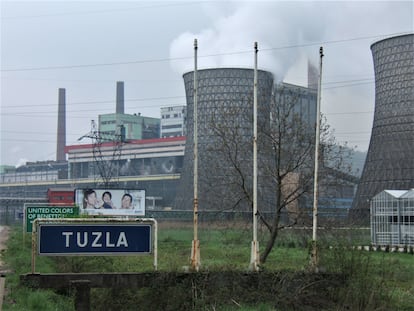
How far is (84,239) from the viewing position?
260 inches

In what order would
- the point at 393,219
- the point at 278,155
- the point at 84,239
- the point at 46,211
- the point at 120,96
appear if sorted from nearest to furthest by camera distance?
the point at 84,239 < the point at 46,211 < the point at 278,155 < the point at 393,219 < the point at 120,96

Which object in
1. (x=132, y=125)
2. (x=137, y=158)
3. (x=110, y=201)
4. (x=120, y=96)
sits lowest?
(x=110, y=201)

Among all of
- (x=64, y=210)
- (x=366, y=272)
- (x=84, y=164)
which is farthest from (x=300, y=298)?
(x=84, y=164)

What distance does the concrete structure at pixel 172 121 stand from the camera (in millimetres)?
139500

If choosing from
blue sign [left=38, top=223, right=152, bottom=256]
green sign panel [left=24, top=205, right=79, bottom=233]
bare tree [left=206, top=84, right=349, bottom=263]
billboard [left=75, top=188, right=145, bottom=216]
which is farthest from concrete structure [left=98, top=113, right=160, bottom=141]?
blue sign [left=38, top=223, right=152, bottom=256]

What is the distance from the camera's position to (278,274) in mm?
8258

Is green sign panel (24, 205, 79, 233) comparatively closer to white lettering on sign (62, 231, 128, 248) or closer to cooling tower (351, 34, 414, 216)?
white lettering on sign (62, 231, 128, 248)

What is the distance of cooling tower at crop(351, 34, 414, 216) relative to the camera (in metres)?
46.9

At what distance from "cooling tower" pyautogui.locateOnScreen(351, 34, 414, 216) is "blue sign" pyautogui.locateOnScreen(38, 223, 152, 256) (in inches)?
1625

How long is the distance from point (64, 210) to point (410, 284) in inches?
364

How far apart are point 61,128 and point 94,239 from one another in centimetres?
14756

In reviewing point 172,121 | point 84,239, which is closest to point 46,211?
point 84,239

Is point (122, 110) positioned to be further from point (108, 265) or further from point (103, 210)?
point (108, 265)

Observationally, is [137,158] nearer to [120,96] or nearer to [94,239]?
[120,96]
